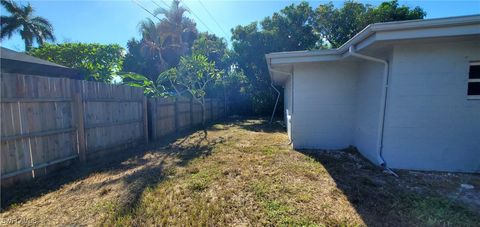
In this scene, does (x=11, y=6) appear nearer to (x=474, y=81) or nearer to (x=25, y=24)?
(x=25, y=24)

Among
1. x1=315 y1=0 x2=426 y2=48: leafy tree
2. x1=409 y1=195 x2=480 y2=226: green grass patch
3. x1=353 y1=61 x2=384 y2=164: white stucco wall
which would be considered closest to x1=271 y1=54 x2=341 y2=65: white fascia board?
x1=353 y1=61 x2=384 y2=164: white stucco wall

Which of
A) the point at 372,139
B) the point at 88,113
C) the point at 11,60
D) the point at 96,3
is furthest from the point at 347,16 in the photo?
the point at 11,60

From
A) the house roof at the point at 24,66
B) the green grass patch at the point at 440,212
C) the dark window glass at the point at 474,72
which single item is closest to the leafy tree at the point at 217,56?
the house roof at the point at 24,66

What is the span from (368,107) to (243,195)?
3965mm

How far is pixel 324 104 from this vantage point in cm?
628

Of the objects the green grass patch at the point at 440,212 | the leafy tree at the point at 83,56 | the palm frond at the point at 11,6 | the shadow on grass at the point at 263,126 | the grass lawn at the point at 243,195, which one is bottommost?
the shadow on grass at the point at 263,126

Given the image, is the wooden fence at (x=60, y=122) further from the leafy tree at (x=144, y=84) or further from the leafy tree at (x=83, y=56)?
the leafy tree at (x=83, y=56)

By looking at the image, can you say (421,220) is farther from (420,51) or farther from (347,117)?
(347,117)

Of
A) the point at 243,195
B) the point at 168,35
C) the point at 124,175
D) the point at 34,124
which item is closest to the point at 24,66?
the point at 34,124

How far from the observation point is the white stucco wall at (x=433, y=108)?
13.5 feet

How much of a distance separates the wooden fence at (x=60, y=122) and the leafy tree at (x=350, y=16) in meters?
15.6

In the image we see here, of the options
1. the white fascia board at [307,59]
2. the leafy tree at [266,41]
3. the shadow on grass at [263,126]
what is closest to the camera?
the white fascia board at [307,59]

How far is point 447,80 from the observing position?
4148 mm

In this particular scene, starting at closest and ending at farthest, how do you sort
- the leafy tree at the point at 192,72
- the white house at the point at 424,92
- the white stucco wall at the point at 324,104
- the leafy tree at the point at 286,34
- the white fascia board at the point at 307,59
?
1. the white house at the point at 424,92
2. the white fascia board at the point at 307,59
3. the white stucco wall at the point at 324,104
4. the leafy tree at the point at 192,72
5. the leafy tree at the point at 286,34
